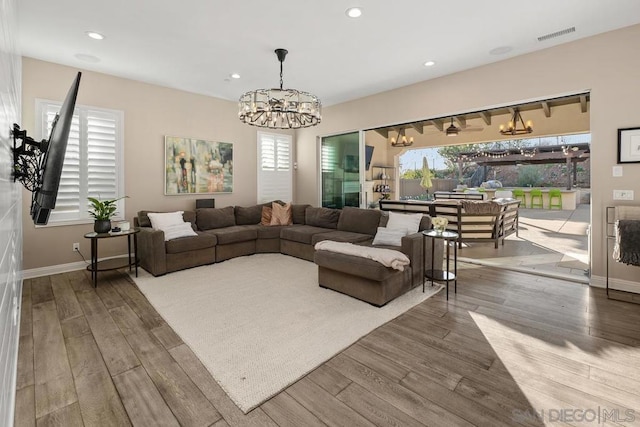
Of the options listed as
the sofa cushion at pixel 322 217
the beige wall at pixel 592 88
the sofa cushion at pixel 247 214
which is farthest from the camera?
the sofa cushion at pixel 247 214

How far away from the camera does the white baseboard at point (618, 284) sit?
136 inches

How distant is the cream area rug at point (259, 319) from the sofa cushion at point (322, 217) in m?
1.32

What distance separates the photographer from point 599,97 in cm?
356

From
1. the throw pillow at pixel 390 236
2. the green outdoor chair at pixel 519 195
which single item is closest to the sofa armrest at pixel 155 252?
the throw pillow at pixel 390 236

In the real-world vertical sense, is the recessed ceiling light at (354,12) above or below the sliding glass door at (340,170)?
above

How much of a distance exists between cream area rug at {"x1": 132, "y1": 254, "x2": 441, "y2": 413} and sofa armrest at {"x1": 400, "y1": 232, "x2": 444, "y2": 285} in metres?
0.20

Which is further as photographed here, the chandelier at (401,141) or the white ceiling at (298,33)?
the chandelier at (401,141)

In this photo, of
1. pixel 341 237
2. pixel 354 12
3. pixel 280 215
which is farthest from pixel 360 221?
pixel 354 12

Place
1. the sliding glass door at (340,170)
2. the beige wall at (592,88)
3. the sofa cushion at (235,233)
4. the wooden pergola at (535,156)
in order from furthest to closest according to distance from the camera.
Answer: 1. the wooden pergola at (535,156)
2. the sliding glass door at (340,170)
3. the sofa cushion at (235,233)
4. the beige wall at (592,88)

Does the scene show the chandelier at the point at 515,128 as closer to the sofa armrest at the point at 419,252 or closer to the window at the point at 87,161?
the sofa armrest at the point at 419,252

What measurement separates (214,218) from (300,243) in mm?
1573

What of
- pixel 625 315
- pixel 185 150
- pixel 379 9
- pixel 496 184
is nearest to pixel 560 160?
pixel 496 184

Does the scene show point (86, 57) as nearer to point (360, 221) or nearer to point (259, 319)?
point (259, 319)

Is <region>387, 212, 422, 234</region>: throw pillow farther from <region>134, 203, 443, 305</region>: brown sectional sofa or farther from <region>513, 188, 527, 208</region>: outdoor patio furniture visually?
<region>513, 188, 527, 208</region>: outdoor patio furniture
